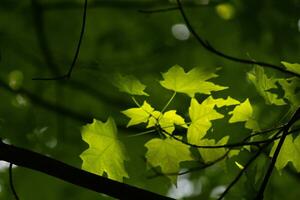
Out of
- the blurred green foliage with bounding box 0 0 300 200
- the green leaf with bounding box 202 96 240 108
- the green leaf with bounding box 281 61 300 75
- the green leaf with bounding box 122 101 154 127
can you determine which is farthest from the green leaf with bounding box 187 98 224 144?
the blurred green foliage with bounding box 0 0 300 200

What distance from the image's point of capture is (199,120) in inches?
55.8

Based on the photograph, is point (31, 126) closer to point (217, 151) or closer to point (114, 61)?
point (114, 61)

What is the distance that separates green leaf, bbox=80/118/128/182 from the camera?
4.75 feet

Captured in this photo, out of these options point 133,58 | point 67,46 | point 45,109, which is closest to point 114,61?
point 133,58

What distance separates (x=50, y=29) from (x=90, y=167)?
2.40 m

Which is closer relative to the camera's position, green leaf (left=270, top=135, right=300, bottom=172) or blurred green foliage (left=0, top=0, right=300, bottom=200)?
green leaf (left=270, top=135, right=300, bottom=172)

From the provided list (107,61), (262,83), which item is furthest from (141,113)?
(107,61)

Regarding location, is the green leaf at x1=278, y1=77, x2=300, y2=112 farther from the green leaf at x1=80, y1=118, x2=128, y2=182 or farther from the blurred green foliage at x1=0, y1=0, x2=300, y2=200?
the blurred green foliage at x1=0, y1=0, x2=300, y2=200

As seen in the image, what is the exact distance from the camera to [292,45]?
3434 mm

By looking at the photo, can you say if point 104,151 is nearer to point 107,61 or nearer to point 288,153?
point 288,153

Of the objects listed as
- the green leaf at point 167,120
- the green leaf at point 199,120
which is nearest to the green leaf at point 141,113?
the green leaf at point 167,120

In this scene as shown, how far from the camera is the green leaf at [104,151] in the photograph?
145 cm

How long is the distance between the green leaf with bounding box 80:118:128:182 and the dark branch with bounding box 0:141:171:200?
213 millimetres

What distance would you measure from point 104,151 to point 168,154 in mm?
181
